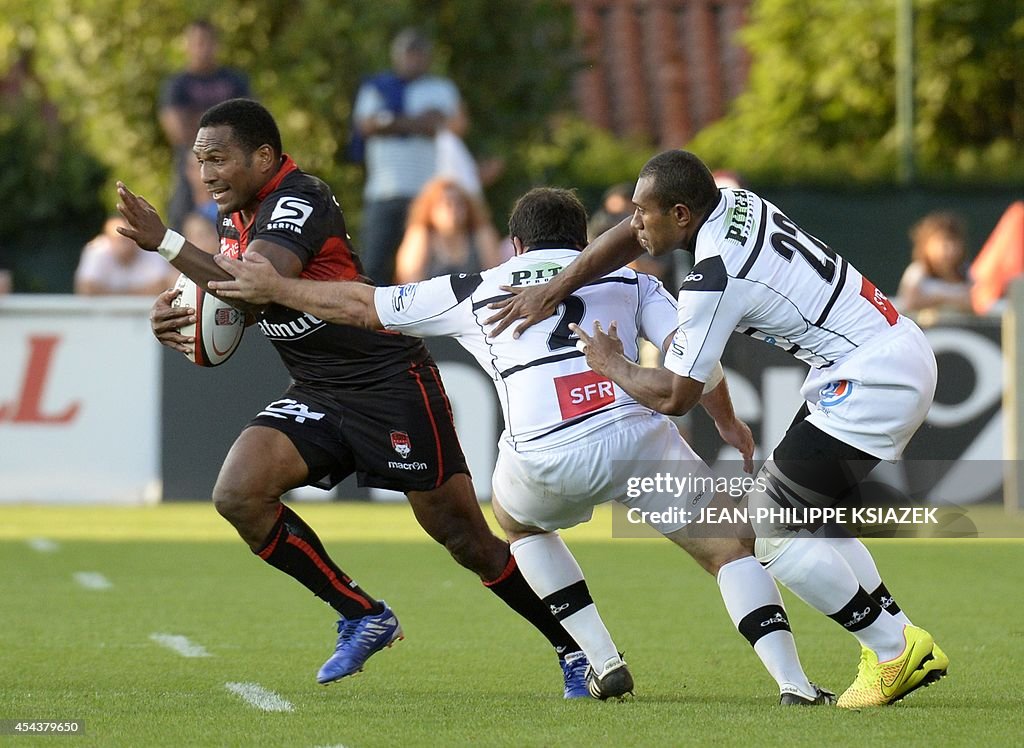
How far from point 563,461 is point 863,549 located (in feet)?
4.05

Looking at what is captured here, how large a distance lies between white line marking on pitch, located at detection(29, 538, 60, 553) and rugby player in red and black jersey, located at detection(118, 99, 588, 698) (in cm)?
452

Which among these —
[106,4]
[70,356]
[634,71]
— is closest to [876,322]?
[70,356]

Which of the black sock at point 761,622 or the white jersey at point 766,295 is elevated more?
the white jersey at point 766,295

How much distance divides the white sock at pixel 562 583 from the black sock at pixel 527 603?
191 millimetres

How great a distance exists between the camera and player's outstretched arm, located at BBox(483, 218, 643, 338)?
6.48 meters

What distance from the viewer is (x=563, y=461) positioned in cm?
643

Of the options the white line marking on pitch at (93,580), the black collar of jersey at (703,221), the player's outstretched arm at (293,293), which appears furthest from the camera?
the white line marking on pitch at (93,580)

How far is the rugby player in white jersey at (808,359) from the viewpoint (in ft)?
20.3

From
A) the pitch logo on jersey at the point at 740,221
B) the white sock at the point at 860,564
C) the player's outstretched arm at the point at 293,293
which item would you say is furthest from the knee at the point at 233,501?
the white sock at the point at 860,564

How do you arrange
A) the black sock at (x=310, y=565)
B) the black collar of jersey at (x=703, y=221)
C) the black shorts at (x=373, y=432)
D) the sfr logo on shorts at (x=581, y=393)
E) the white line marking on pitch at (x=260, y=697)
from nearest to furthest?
1. the black collar of jersey at (x=703, y=221)
2. the white line marking on pitch at (x=260, y=697)
3. the sfr logo on shorts at (x=581, y=393)
4. the black sock at (x=310, y=565)
5. the black shorts at (x=373, y=432)

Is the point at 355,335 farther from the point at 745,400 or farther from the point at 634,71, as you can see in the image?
the point at 634,71

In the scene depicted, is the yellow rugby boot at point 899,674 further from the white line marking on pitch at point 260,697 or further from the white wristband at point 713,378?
the white line marking on pitch at point 260,697

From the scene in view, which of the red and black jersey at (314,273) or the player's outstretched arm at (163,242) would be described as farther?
the red and black jersey at (314,273)

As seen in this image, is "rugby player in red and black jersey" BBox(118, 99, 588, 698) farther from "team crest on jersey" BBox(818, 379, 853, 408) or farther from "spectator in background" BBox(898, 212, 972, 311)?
"spectator in background" BBox(898, 212, 972, 311)
